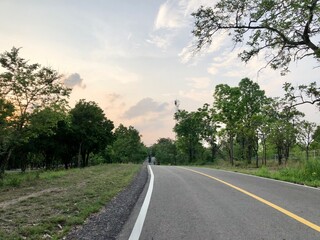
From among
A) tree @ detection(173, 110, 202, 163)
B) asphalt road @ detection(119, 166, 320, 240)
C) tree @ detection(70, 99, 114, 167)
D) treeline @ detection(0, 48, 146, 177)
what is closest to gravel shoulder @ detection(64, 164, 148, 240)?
asphalt road @ detection(119, 166, 320, 240)

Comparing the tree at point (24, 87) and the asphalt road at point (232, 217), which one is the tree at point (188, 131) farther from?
the asphalt road at point (232, 217)

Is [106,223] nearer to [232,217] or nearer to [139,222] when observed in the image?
[139,222]

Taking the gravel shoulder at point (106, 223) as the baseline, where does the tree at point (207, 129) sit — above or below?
above

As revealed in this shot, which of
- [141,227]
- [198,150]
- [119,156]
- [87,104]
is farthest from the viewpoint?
[119,156]

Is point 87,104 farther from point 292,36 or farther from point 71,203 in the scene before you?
point 71,203

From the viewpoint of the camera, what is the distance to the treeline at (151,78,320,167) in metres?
29.0

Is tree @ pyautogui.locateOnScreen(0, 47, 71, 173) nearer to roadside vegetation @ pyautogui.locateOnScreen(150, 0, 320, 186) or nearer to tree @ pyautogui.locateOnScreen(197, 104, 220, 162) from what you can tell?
roadside vegetation @ pyautogui.locateOnScreen(150, 0, 320, 186)

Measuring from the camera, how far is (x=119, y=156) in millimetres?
95000

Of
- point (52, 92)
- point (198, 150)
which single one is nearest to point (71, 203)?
point (52, 92)

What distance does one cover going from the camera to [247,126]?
118ft

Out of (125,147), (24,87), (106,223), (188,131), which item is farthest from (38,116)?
(125,147)

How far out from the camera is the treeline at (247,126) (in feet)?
95.0

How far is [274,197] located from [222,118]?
35.6m

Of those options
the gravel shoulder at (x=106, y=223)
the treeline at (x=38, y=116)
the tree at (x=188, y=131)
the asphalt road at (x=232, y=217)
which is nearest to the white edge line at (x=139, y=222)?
the asphalt road at (x=232, y=217)
